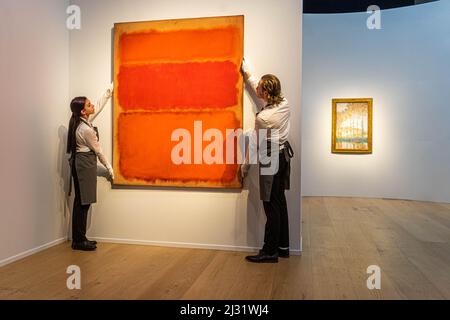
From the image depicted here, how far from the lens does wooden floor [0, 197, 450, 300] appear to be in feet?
8.50

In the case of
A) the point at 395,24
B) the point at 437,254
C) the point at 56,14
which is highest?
the point at 395,24

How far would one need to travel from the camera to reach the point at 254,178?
3611 millimetres

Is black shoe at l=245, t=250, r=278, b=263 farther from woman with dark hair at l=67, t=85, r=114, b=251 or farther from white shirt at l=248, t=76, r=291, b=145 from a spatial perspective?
woman with dark hair at l=67, t=85, r=114, b=251

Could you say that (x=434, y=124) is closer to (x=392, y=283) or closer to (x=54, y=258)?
(x=392, y=283)

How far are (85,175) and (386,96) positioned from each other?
6.14m

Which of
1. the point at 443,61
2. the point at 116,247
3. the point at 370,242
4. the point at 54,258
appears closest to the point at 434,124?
the point at 443,61

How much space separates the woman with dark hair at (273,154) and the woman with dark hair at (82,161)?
156cm

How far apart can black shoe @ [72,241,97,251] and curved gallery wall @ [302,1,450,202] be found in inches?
204

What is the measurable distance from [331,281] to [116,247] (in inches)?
82.3

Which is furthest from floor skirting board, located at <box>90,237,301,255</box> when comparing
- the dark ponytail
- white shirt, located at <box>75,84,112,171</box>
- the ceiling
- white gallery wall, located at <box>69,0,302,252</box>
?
the ceiling

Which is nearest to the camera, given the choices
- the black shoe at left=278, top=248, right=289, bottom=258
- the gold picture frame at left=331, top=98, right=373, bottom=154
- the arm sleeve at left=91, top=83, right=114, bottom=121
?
the black shoe at left=278, top=248, right=289, bottom=258

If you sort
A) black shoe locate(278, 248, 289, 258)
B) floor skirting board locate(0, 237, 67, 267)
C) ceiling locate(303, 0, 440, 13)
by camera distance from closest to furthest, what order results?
floor skirting board locate(0, 237, 67, 267) < black shoe locate(278, 248, 289, 258) < ceiling locate(303, 0, 440, 13)

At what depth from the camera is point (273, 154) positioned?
3.29 meters

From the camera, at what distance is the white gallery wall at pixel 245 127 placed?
3.51m
